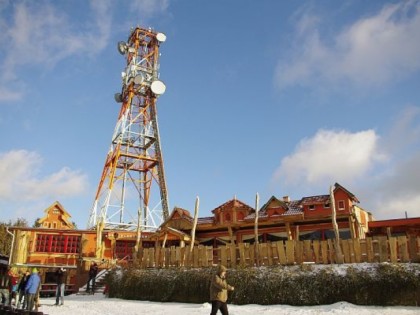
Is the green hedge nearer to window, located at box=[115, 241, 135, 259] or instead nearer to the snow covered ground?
the snow covered ground

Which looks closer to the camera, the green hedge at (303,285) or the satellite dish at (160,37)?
the green hedge at (303,285)

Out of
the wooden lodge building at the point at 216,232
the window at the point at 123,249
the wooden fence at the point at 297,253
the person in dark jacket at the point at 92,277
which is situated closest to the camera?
the wooden fence at the point at 297,253

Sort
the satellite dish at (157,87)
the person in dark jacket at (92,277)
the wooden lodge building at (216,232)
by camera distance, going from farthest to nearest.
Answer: the satellite dish at (157,87)
the wooden lodge building at (216,232)
the person in dark jacket at (92,277)

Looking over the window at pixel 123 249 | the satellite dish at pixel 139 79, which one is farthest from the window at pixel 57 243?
the satellite dish at pixel 139 79

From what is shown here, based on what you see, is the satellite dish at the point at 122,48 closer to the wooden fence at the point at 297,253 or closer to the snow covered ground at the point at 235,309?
the wooden fence at the point at 297,253

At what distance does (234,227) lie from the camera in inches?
1148

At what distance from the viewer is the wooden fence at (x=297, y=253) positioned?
1474 cm

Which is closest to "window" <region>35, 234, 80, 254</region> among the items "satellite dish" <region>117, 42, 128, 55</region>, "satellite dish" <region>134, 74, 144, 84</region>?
"satellite dish" <region>134, 74, 144, 84</region>

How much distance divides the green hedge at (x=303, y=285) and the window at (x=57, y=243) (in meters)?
14.9

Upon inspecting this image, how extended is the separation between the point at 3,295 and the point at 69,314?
469cm

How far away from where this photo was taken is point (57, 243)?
31.3 metres

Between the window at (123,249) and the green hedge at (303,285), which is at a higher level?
the window at (123,249)

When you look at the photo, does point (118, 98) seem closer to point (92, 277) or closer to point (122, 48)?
point (122, 48)

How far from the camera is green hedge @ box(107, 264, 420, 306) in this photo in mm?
13555
